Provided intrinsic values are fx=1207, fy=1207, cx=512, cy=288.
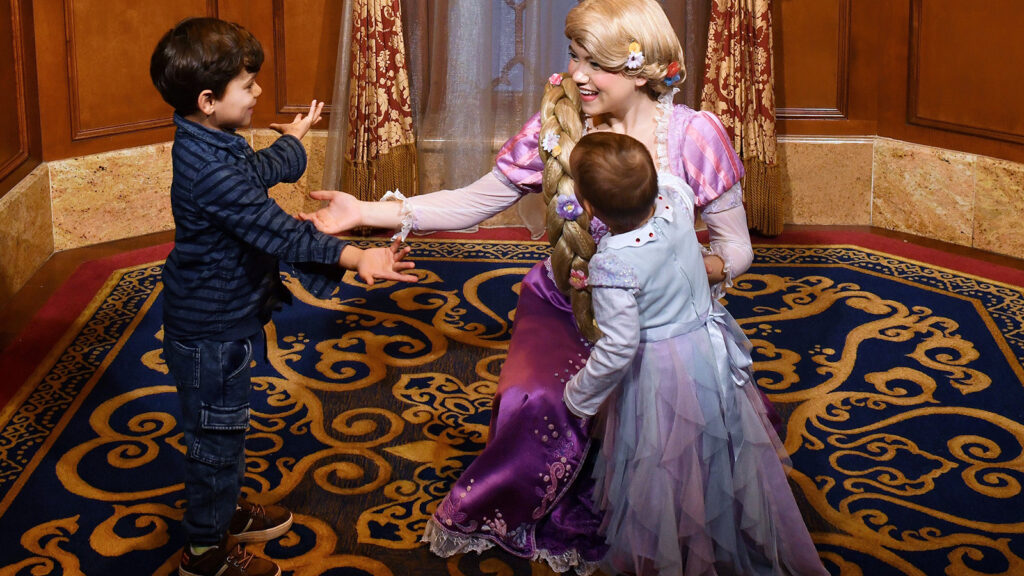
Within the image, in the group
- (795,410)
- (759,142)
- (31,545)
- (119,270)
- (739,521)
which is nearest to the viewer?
(739,521)

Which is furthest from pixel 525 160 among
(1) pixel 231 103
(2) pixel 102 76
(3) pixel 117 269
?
(2) pixel 102 76

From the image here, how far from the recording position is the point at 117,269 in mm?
4742

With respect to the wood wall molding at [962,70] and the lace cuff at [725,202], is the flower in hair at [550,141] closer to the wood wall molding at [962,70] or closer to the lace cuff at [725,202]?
the lace cuff at [725,202]

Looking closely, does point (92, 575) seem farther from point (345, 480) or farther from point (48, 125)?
point (48, 125)

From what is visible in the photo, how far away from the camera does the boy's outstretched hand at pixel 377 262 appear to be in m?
2.40

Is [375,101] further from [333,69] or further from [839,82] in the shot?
[839,82]

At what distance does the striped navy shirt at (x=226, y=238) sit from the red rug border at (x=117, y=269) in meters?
1.40

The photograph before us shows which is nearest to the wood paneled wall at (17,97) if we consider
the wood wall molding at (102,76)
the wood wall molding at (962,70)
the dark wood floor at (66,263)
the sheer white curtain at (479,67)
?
the wood wall molding at (102,76)

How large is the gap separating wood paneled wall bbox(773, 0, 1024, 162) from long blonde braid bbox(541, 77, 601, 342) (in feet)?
9.09

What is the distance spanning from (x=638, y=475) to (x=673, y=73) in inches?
34.8

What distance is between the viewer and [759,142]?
514cm

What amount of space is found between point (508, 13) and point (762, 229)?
1.43 meters

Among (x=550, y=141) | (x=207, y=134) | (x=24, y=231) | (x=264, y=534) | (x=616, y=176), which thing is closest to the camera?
(x=616, y=176)

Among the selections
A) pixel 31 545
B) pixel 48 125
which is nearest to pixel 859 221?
pixel 48 125
